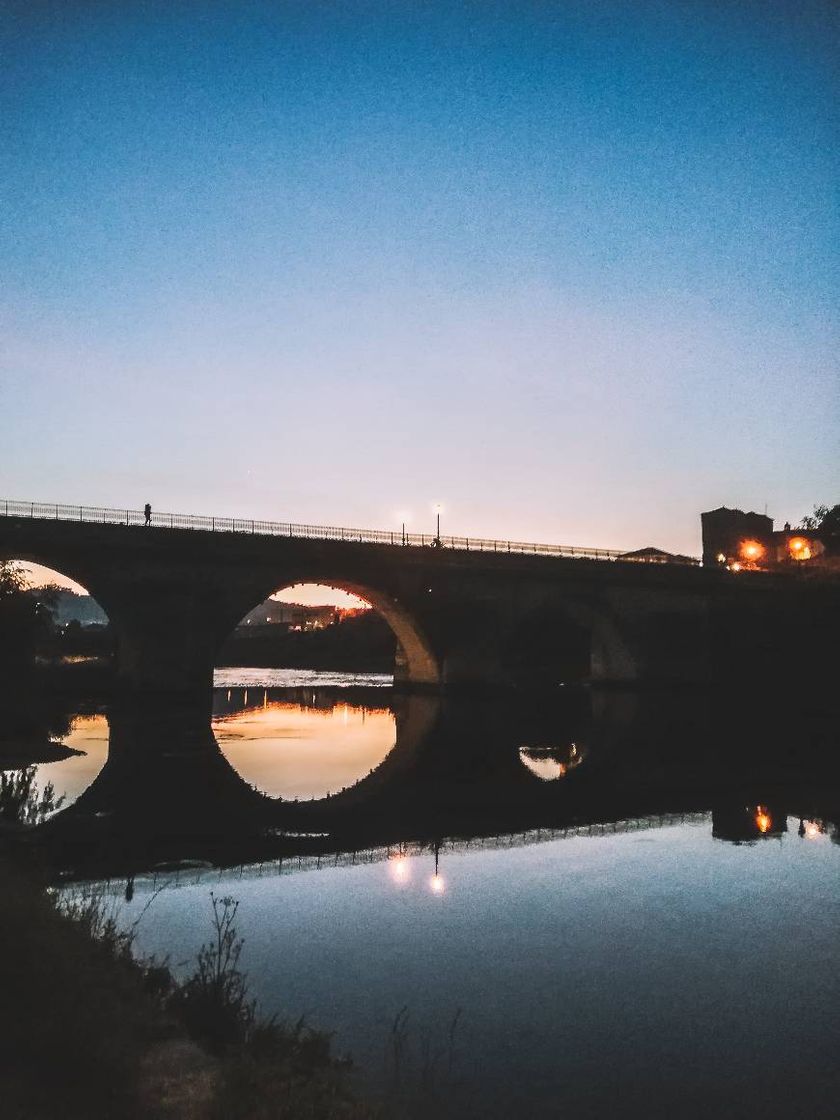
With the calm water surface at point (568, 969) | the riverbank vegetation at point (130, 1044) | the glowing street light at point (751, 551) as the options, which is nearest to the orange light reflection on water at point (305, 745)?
the calm water surface at point (568, 969)

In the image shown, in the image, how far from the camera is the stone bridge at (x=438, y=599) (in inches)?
1617

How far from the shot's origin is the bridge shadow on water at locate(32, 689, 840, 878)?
16500mm

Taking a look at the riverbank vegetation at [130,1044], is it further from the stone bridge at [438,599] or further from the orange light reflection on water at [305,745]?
the stone bridge at [438,599]

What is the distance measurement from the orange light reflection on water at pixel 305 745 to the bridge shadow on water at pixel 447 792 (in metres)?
0.70

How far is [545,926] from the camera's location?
38.6ft

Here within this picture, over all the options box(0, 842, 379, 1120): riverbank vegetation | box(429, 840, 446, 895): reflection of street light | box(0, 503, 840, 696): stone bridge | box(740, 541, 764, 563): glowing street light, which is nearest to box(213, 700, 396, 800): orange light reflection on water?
box(0, 503, 840, 696): stone bridge

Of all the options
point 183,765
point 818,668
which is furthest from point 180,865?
point 818,668

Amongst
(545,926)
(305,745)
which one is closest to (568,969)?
(545,926)

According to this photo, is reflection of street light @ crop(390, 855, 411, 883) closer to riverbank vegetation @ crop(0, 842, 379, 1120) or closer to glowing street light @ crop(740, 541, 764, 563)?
riverbank vegetation @ crop(0, 842, 379, 1120)

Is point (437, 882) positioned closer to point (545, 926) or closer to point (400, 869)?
point (400, 869)

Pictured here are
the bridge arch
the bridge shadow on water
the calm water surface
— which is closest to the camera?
the calm water surface

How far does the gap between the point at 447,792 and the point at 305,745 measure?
436 inches

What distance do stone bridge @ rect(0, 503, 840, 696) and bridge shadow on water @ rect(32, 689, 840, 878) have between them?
5.58 meters

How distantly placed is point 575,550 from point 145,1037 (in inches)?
2110
